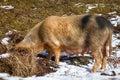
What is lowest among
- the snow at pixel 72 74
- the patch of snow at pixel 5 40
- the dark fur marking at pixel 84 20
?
the snow at pixel 72 74

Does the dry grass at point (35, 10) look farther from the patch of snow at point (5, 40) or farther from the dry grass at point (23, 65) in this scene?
the dry grass at point (23, 65)

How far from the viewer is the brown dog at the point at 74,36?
530 inches

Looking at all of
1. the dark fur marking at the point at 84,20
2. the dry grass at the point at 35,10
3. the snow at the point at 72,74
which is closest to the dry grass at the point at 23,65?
the snow at the point at 72,74

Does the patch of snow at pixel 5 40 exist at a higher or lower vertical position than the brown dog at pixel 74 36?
lower

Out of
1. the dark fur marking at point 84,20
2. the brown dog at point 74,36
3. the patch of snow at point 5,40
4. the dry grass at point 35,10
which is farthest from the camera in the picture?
the dry grass at point 35,10

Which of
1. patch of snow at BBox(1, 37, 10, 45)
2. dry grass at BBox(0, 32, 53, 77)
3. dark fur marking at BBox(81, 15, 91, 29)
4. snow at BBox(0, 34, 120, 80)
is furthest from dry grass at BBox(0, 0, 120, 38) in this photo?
snow at BBox(0, 34, 120, 80)

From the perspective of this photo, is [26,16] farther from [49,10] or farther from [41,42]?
[41,42]

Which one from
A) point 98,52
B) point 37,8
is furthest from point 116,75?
point 37,8

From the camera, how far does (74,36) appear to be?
45.8 feet

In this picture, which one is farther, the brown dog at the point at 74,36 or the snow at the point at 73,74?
the brown dog at the point at 74,36

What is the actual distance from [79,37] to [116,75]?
7.58ft

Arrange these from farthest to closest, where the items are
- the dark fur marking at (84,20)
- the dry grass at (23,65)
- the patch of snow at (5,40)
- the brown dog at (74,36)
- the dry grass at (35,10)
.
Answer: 1. the dry grass at (35,10)
2. the patch of snow at (5,40)
3. the dark fur marking at (84,20)
4. the brown dog at (74,36)
5. the dry grass at (23,65)

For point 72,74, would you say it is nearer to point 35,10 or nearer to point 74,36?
point 74,36

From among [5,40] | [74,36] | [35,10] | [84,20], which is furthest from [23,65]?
[35,10]
